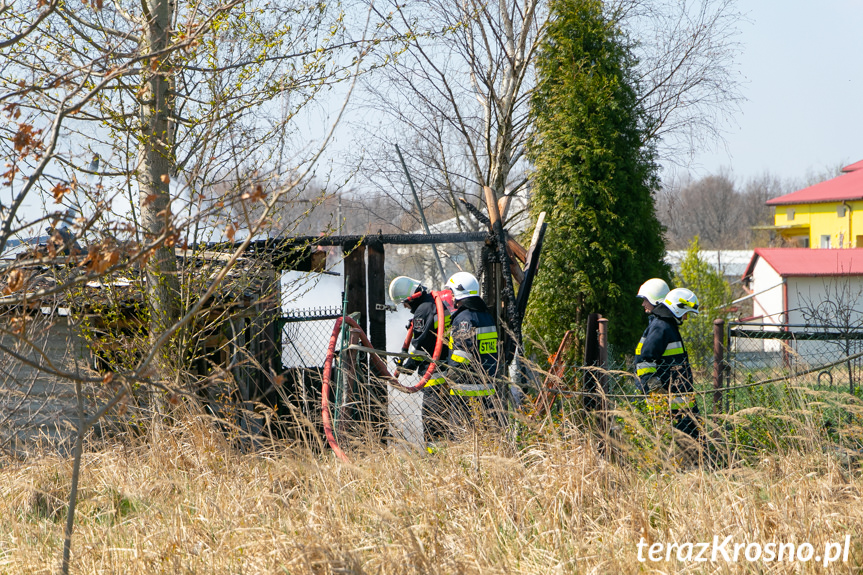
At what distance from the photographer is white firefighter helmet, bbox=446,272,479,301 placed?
21.4 feet

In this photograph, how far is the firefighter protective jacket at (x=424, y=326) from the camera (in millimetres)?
6797

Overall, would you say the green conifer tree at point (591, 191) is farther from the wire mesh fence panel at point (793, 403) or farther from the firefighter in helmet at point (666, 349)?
the firefighter in helmet at point (666, 349)

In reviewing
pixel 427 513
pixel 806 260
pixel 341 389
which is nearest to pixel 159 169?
pixel 341 389

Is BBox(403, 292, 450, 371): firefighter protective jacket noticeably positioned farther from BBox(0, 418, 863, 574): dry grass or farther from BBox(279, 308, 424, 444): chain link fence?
BBox(0, 418, 863, 574): dry grass

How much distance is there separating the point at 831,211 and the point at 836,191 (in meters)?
0.96

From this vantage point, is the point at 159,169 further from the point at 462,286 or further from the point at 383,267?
the point at 462,286

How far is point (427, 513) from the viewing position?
3.69m

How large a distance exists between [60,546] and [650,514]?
10.0 feet

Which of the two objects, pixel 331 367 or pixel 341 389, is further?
pixel 341 389

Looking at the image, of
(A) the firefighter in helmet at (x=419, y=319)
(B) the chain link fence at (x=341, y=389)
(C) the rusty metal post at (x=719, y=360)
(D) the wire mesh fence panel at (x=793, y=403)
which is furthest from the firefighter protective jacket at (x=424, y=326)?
(D) the wire mesh fence panel at (x=793, y=403)

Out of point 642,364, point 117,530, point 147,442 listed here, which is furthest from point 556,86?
point 117,530

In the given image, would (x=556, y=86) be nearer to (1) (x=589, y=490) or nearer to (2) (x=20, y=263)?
(1) (x=589, y=490)

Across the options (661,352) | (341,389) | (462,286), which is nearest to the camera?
(661,352)

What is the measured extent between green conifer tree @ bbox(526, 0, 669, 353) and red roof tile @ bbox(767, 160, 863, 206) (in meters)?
25.5
